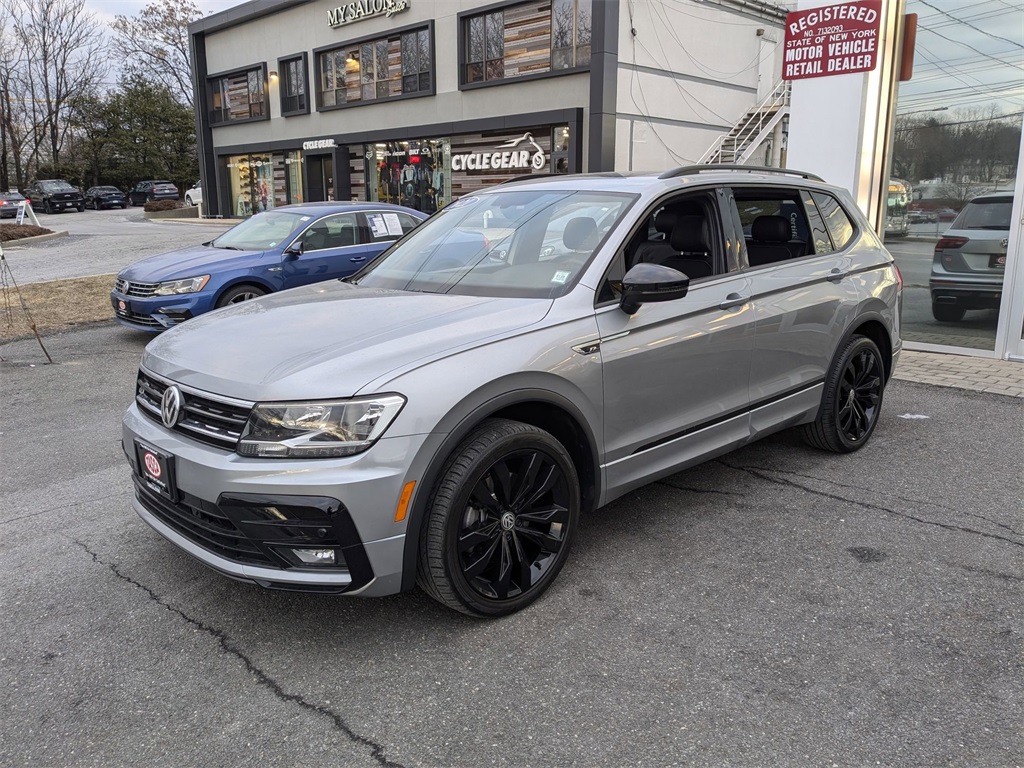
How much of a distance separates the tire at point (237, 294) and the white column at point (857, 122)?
599 centimetres

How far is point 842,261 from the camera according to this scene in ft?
16.3

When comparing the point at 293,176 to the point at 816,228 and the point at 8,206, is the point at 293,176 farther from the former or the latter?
the point at 816,228

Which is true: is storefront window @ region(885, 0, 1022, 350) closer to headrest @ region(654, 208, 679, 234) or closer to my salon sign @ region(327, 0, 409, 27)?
headrest @ region(654, 208, 679, 234)

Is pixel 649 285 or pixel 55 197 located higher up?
pixel 55 197

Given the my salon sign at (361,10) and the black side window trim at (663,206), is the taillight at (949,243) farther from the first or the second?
the my salon sign at (361,10)

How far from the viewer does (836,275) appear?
4840 mm

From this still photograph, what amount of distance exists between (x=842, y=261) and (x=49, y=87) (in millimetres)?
63040

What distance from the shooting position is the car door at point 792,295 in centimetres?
434

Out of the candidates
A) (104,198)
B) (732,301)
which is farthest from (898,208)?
(104,198)

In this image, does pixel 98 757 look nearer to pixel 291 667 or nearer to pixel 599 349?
pixel 291 667

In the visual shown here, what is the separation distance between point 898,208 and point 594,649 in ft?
24.0

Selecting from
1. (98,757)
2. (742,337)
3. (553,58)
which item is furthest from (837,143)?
(553,58)

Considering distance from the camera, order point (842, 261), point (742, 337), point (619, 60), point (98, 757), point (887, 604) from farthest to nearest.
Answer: point (619, 60) < point (842, 261) < point (742, 337) < point (887, 604) < point (98, 757)

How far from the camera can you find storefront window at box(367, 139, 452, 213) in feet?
78.4
